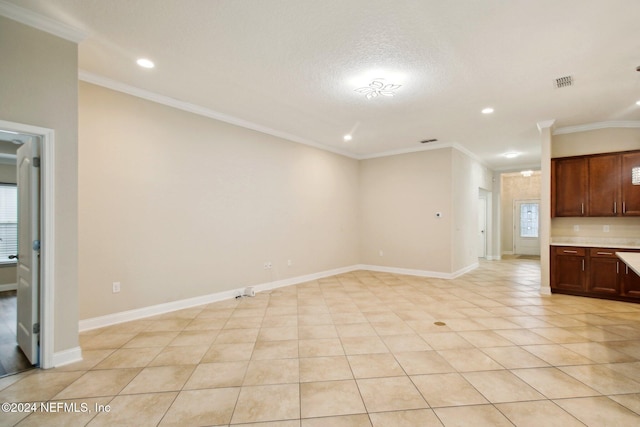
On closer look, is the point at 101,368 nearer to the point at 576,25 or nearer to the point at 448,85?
the point at 448,85

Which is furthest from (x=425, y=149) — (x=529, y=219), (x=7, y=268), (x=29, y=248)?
(x=7, y=268)

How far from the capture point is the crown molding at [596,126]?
15.9 feet

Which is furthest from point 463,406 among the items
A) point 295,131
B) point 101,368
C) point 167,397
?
point 295,131

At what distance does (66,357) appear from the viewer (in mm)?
2570

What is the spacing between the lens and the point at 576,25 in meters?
2.46

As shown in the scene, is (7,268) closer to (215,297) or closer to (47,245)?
(215,297)

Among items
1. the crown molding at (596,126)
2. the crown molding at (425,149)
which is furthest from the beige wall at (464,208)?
the crown molding at (596,126)

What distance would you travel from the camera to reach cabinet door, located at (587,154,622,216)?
4844 millimetres

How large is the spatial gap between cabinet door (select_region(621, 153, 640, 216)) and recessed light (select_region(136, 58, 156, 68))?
7151 millimetres

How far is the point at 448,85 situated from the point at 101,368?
4.73 m

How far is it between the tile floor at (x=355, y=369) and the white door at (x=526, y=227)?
6.58 m

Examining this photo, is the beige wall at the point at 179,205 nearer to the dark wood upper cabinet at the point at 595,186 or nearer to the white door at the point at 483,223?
the dark wood upper cabinet at the point at 595,186

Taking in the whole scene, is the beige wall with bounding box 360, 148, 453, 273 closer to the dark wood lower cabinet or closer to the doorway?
the dark wood lower cabinet

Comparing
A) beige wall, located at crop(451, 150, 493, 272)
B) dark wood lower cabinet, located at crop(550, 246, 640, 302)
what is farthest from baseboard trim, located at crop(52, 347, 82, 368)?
dark wood lower cabinet, located at crop(550, 246, 640, 302)
